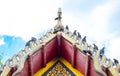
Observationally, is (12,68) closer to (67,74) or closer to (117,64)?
(67,74)

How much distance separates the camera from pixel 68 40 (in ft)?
33.2

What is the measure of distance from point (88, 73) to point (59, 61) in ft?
4.30

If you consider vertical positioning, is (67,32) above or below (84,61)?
above

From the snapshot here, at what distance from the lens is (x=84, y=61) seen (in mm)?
9727

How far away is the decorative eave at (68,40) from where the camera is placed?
9070mm

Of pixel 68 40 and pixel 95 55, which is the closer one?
pixel 95 55

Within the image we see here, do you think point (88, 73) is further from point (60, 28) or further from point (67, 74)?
point (60, 28)

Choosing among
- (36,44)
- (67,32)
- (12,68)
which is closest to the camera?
(12,68)

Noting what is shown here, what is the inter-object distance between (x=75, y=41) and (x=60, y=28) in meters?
1.04

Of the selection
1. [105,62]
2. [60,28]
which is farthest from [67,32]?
[105,62]

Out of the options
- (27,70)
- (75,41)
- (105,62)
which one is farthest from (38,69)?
(105,62)

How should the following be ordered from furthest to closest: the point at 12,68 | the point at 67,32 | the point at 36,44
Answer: the point at 67,32, the point at 36,44, the point at 12,68

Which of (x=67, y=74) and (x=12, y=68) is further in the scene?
(x=67, y=74)

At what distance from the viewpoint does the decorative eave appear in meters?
9.07
